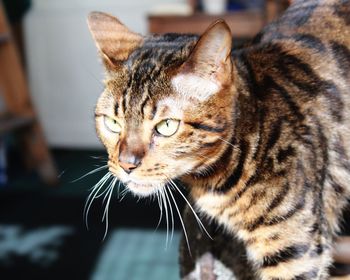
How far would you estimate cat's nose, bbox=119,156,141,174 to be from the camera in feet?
2.11

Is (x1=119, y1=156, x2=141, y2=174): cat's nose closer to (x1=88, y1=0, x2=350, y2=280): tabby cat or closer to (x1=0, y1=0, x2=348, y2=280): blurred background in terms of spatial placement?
(x1=88, y1=0, x2=350, y2=280): tabby cat

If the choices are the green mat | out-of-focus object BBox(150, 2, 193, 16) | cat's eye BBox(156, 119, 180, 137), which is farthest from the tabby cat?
out-of-focus object BBox(150, 2, 193, 16)

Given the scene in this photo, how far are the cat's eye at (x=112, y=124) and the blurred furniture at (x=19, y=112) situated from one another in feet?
4.76

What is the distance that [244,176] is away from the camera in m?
0.70

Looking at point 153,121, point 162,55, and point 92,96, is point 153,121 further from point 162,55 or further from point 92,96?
point 92,96

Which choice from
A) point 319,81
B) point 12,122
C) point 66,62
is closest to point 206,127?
point 319,81

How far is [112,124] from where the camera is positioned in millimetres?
697

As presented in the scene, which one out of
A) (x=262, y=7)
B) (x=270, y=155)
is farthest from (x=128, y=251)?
(x=270, y=155)

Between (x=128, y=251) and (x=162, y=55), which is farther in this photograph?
(x=128, y=251)

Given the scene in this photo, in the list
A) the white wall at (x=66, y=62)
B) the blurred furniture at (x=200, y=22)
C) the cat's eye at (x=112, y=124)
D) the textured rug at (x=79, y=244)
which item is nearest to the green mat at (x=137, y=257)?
the textured rug at (x=79, y=244)

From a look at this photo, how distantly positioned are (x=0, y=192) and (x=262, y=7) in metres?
1.47

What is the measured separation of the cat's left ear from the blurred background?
0.65m

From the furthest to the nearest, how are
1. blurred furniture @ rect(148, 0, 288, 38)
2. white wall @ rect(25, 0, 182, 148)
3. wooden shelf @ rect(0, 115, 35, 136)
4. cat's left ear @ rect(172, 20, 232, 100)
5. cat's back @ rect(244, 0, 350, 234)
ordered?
white wall @ rect(25, 0, 182, 148) → wooden shelf @ rect(0, 115, 35, 136) → blurred furniture @ rect(148, 0, 288, 38) → cat's back @ rect(244, 0, 350, 234) → cat's left ear @ rect(172, 20, 232, 100)

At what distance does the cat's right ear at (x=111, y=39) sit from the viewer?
2.39ft
